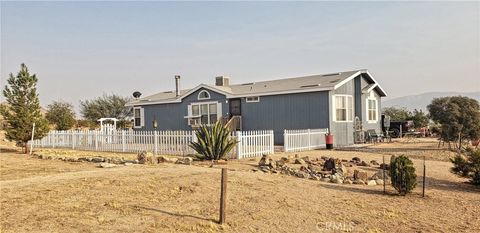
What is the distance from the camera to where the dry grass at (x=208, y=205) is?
20.7 ft

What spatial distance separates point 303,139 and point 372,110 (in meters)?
8.02

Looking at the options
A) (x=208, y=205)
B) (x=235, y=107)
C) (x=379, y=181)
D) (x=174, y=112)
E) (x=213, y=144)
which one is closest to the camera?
(x=208, y=205)

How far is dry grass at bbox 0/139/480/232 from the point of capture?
20.7 ft

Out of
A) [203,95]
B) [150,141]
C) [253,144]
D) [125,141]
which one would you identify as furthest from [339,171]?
[203,95]

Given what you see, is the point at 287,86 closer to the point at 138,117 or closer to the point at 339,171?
the point at 138,117

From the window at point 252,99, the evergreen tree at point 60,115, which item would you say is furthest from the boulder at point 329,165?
the evergreen tree at point 60,115

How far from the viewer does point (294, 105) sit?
2277 centimetres

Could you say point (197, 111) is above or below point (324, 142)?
above

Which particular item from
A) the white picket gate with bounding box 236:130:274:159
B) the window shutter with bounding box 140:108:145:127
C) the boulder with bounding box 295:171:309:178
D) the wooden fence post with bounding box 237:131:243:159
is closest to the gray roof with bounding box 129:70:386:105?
the window shutter with bounding box 140:108:145:127

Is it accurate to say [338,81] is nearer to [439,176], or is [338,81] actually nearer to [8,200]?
[439,176]

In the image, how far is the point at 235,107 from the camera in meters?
25.4

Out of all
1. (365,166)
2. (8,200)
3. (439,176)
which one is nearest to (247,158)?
(365,166)

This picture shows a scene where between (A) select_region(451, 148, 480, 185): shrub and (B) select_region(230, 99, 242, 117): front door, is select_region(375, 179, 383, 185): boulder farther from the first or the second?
(B) select_region(230, 99, 242, 117): front door

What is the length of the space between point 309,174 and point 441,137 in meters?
11.3
